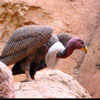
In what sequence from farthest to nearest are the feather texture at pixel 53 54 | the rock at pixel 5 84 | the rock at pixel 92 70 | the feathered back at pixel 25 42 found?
the rock at pixel 92 70, the feather texture at pixel 53 54, the feathered back at pixel 25 42, the rock at pixel 5 84

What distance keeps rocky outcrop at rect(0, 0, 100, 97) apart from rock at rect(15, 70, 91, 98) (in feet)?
6.20

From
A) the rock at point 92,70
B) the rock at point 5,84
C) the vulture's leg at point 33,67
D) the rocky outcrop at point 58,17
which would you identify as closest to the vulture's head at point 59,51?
the vulture's leg at point 33,67

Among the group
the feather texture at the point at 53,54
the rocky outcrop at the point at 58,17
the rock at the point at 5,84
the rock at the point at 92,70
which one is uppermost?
the rock at the point at 5,84

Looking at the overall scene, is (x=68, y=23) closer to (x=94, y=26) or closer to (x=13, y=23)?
(x=94, y=26)

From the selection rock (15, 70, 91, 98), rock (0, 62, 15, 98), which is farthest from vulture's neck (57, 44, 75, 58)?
rock (0, 62, 15, 98)

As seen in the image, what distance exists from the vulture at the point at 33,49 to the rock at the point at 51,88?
0.23 m

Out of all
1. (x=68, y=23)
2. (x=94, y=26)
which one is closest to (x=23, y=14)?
(x=68, y=23)

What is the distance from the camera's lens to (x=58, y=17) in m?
6.28

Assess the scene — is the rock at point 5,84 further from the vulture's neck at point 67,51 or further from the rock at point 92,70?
the rock at point 92,70

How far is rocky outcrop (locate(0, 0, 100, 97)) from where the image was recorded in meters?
6.13

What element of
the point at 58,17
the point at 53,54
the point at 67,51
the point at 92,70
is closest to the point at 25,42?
the point at 53,54

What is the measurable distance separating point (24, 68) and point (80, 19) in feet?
8.70

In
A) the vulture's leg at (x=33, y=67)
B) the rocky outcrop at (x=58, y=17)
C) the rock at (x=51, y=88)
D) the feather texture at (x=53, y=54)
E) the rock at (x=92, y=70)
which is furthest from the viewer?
the rocky outcrop at (x=58, y=17)

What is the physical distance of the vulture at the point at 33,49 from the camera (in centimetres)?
392
